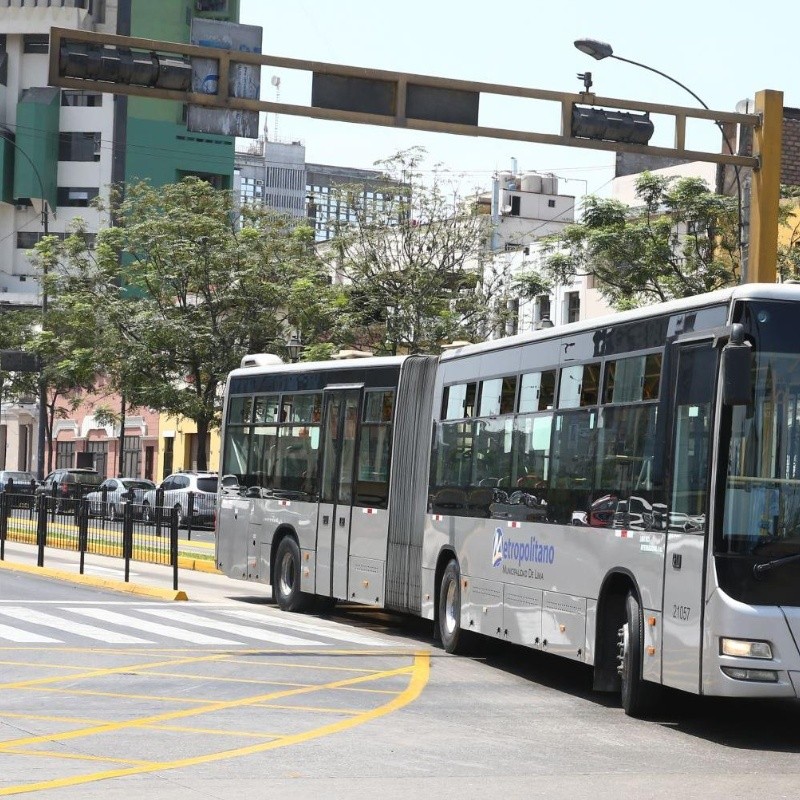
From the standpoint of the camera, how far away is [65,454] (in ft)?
287

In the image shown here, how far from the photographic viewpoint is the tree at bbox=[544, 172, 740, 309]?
124 ft

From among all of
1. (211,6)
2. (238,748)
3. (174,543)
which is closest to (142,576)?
(174,543)

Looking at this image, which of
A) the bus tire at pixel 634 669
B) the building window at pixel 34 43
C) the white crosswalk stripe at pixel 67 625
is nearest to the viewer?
the bus tire at pixel 634 669

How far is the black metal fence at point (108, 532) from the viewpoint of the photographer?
26.7 meters

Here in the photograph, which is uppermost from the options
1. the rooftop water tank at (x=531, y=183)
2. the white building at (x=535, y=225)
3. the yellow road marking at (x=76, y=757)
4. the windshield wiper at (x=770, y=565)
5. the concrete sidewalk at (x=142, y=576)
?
the rooftop water tank at (x=531, y=183)

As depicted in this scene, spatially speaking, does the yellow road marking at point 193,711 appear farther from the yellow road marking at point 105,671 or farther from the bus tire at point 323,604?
the bus tire at point 323,604

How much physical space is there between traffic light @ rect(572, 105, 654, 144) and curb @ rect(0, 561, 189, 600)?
9221mm

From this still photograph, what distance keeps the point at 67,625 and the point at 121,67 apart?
6585mm

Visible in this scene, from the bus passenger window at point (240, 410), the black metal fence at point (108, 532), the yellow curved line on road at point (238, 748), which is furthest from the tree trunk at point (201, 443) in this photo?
the yellow curved line on road at point (238, 748)

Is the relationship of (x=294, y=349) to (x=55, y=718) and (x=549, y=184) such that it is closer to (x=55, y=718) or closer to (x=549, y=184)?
(x=549, y=184)

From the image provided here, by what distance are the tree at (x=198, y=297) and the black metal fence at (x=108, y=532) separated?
618 inches

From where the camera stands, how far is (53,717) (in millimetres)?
12039

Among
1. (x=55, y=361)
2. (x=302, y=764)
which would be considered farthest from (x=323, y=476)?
(x=55, y=361)

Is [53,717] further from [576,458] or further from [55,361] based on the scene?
[55,361]
